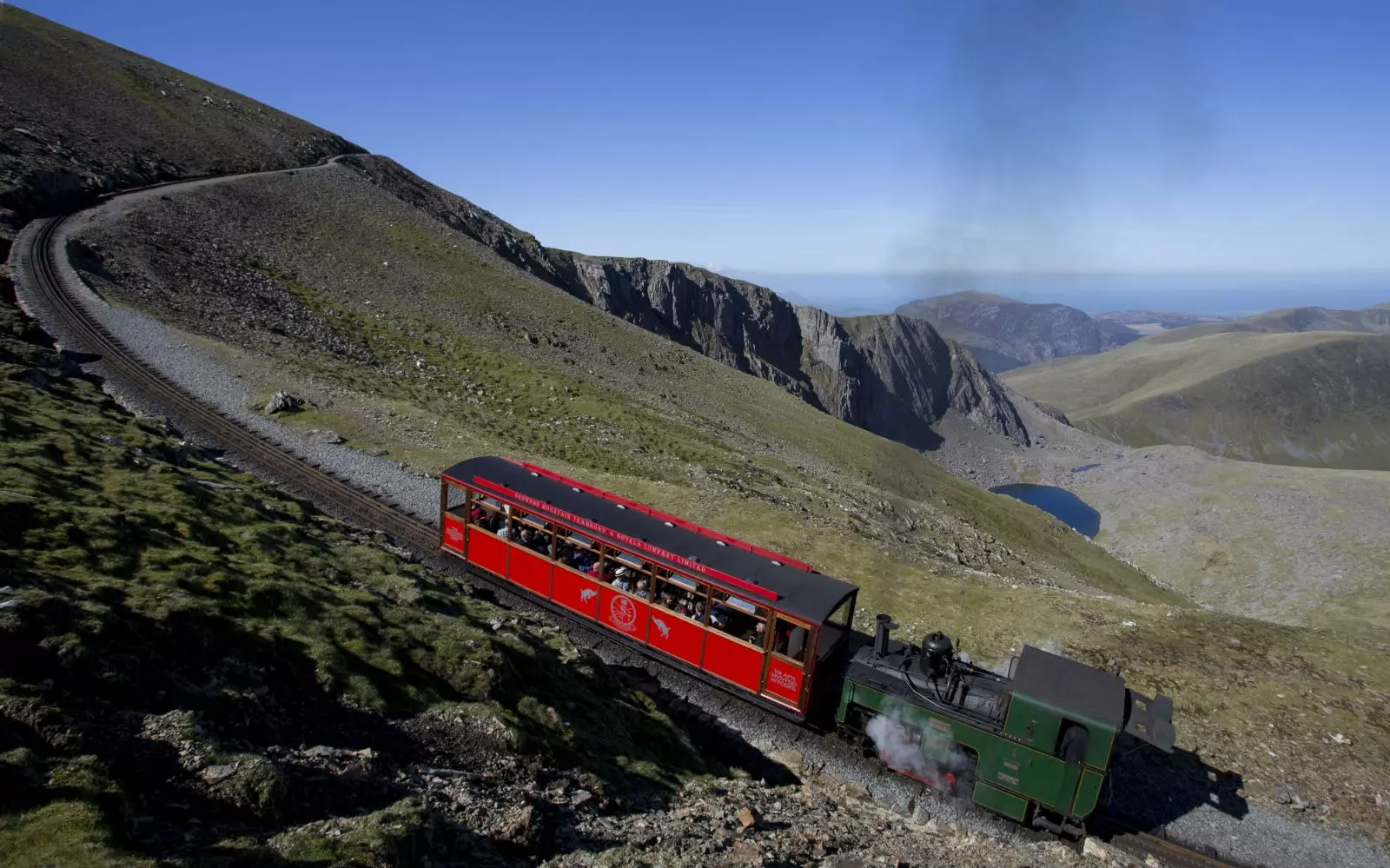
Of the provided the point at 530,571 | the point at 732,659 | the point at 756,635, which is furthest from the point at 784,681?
the point at 530,571

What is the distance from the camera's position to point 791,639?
1545cm

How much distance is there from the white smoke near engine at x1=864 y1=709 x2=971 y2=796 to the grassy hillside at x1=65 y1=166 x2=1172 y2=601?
11.6 meters

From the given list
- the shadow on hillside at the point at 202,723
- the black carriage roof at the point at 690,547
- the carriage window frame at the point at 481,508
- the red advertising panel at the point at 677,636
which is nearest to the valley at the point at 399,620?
the shadow on hillside at the point at 202,723

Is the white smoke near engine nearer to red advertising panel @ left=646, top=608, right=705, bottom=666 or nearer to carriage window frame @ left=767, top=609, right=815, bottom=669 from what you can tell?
carriage window frame @ left=767, top=609, right=815, bottom=669

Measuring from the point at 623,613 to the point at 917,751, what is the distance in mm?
7545

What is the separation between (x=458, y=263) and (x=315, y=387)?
42250 millimetres

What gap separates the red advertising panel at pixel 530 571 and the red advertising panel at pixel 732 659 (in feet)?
16.8

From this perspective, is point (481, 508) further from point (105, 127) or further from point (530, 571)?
point (105, 127)

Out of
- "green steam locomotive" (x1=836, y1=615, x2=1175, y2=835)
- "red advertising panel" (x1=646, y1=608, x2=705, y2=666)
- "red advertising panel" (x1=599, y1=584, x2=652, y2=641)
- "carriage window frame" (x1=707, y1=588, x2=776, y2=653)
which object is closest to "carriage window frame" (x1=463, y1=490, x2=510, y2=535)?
"red advertising panel" (x1=599, y1=584, x2=652, y2=641)

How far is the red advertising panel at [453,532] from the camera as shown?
20984mm

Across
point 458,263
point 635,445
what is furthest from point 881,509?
point 458,263

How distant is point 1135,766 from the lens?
16.4m

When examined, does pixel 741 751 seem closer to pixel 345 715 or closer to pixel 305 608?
pixel 345 715

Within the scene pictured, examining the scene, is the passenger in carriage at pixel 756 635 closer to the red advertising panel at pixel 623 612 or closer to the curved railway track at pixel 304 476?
the curved railway track at pixel 304 476
